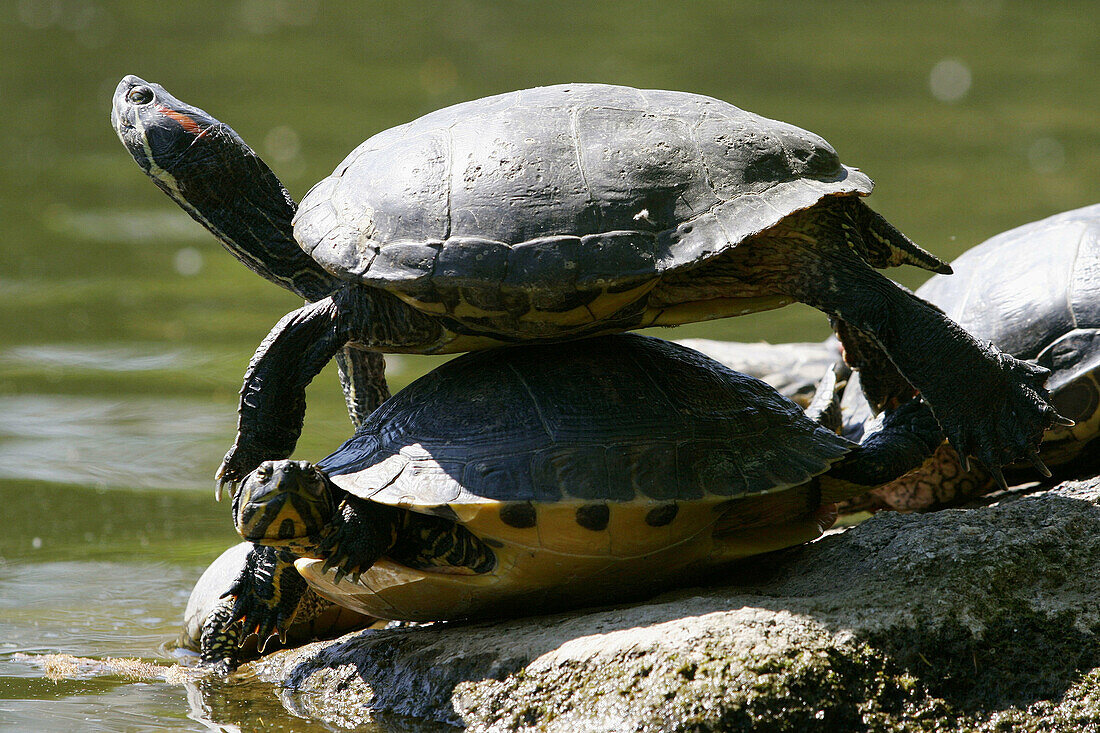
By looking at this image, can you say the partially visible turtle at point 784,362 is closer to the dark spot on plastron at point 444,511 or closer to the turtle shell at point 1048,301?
the turtle shell at point 1048,301

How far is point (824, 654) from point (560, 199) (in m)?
1.45

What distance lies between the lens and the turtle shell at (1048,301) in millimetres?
4227

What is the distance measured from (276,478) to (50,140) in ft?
37.9

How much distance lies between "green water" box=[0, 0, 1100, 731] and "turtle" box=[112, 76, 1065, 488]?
1196 mm

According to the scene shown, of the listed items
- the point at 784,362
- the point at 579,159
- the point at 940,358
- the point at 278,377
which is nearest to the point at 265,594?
the point at 278,377

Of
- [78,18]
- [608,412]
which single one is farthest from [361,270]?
[78,18]

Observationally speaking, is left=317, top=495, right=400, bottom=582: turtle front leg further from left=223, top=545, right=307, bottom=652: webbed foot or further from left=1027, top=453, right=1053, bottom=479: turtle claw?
left=1027, top=453, right=1053, bottom=479: turtle claw

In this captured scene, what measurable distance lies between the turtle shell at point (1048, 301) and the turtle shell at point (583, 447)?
44.3 inches

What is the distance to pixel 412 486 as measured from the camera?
3.39 m

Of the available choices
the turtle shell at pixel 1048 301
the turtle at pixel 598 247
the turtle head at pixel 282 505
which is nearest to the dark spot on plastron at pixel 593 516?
the turtle at pixel 598 247

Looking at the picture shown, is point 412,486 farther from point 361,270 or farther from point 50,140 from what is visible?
point 50,140

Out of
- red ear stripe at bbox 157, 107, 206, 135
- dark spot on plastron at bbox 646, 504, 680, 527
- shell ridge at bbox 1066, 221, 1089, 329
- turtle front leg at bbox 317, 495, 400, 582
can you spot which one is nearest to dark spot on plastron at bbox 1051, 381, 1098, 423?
shell ridge at bbox 1066, 221, 1089, 329

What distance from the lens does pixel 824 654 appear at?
9.49ft

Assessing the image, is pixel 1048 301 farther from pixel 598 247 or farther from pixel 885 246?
pixel 598 247
